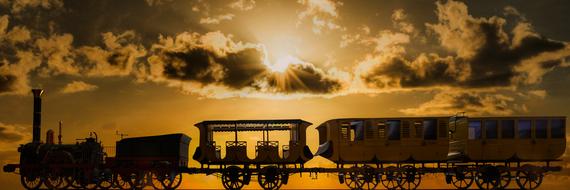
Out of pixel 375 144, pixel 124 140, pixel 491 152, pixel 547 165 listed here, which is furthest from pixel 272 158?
pixel 547 165

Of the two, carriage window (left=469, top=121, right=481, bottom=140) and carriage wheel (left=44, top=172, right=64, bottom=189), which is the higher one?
carriage window (left=469, top=121, right=481, bottom=140)

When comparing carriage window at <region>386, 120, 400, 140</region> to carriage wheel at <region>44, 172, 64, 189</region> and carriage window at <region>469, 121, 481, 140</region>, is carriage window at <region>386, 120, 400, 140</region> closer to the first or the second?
carriage window at <region>469, 121, 481, 140</region>

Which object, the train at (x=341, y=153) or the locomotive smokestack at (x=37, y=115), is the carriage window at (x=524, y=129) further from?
the locomotive smokestack at (x=37, y=115)

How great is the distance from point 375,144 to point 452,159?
4.75 m

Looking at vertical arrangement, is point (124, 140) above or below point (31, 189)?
above

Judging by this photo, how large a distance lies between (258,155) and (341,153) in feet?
14.3

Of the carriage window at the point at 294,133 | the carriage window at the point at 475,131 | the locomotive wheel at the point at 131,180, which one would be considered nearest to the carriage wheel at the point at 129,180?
the locomotive wheel at the point at 131,180

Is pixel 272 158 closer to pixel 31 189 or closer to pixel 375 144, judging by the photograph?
pixel 375 144

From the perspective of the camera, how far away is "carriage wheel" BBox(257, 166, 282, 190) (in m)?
36.2

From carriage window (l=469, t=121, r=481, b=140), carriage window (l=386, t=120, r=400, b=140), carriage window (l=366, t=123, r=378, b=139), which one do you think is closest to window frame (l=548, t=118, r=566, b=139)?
carriage window (l=469, t=121, r=481, b=140)

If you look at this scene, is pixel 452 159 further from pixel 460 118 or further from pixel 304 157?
pixel 304 157

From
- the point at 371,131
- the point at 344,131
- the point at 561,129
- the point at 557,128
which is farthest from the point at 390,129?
the point at 561,129

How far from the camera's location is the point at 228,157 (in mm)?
36406

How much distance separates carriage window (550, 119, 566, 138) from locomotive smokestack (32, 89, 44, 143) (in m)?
28.4
